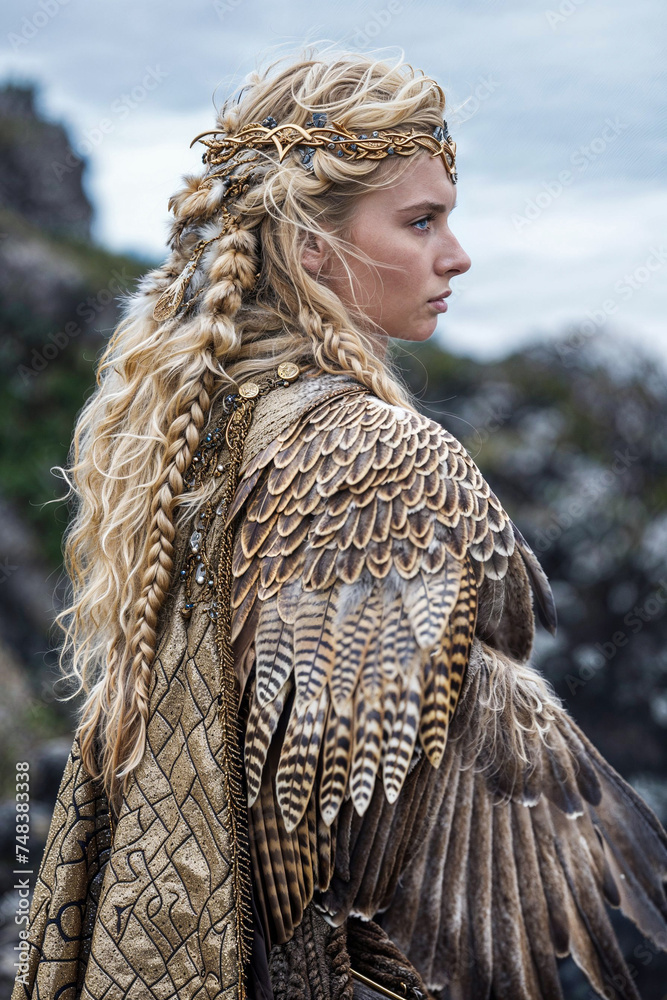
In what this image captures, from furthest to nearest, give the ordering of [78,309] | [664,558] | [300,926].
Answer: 1. [78,309]
2. [664,558]
3. [300,926]

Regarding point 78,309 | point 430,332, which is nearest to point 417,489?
point 430,332

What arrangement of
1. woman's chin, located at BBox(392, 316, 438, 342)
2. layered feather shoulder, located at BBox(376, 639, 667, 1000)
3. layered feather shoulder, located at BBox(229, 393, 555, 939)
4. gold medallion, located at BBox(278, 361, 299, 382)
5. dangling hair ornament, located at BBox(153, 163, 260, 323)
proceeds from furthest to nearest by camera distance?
woman's chin, located at BBox(392, 316, 438, 342) < dangling hair ornament, located at BBox(153, 163, 260, 323) < gold medallion, located at BBox(278, 361, 299, 382) < layered feather shoulder, located at BBox(376, 639, 667, 1000) < layered feather shoulder, located at BBox(229, 393, 555, 939)

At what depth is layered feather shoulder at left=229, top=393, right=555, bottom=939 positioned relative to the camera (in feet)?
4.18

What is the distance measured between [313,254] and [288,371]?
26 centimetres

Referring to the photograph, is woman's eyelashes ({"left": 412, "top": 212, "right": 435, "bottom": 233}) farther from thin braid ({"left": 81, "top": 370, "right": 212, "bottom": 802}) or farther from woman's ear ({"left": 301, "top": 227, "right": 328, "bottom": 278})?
thin braid ({"left": 81, "top": 370, "right": 212, "bottom": 802})

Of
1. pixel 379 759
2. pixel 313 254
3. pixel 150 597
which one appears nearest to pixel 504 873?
pixel 379 759

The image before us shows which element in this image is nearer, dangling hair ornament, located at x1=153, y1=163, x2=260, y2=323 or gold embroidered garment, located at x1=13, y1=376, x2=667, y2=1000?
gold embroidered garment, located at x1=13, y1=376, x2=667, y2=1000

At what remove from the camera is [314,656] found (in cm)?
130

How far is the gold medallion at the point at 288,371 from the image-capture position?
155 cm

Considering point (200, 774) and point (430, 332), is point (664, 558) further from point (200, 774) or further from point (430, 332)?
point (200, 774)

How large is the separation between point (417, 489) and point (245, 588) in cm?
34

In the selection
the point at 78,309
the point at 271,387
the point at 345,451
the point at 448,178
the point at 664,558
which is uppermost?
the point at 78,309

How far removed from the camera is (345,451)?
1.38m

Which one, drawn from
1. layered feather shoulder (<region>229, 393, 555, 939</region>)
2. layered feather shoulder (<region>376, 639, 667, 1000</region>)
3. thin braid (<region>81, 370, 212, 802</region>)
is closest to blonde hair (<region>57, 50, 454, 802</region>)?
thin braid (<region>81, 370, 212, 802</region>)
